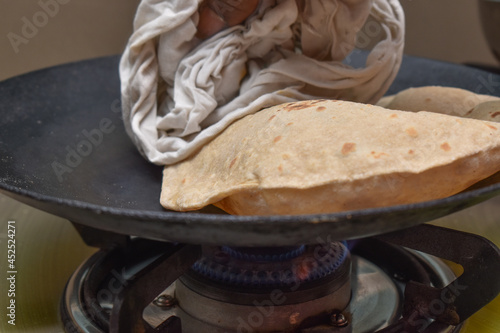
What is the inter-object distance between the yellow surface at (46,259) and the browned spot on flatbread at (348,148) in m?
0.41

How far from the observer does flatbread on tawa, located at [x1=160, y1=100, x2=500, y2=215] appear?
75 centimetres

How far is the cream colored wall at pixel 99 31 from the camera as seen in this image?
1.92 meters

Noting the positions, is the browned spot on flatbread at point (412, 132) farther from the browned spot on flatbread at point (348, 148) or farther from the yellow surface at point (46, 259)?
the yellow surface at point (46, 259)

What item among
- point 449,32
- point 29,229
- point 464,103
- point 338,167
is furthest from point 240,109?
point 449,32

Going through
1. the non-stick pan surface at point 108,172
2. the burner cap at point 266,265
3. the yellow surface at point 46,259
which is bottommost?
the yellow surface at point 46,259

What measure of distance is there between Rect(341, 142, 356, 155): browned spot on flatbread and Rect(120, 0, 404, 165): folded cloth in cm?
27

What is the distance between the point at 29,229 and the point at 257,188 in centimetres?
74

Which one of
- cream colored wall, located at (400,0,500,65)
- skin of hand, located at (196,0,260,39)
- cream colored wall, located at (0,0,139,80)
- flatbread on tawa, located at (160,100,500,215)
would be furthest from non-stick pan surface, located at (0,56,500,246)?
cream colored wall, located at (400,0,500,65)

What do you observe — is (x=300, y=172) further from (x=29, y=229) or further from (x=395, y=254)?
(x=29, y=229)

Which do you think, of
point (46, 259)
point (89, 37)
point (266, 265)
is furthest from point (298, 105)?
point (89, 37)

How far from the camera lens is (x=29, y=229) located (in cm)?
130

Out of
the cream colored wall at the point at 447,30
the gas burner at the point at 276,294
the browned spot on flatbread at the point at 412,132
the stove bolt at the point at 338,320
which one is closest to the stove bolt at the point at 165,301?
the gas burner at the point at 276,294

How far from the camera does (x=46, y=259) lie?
3.88 ft

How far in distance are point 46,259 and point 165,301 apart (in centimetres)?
31
